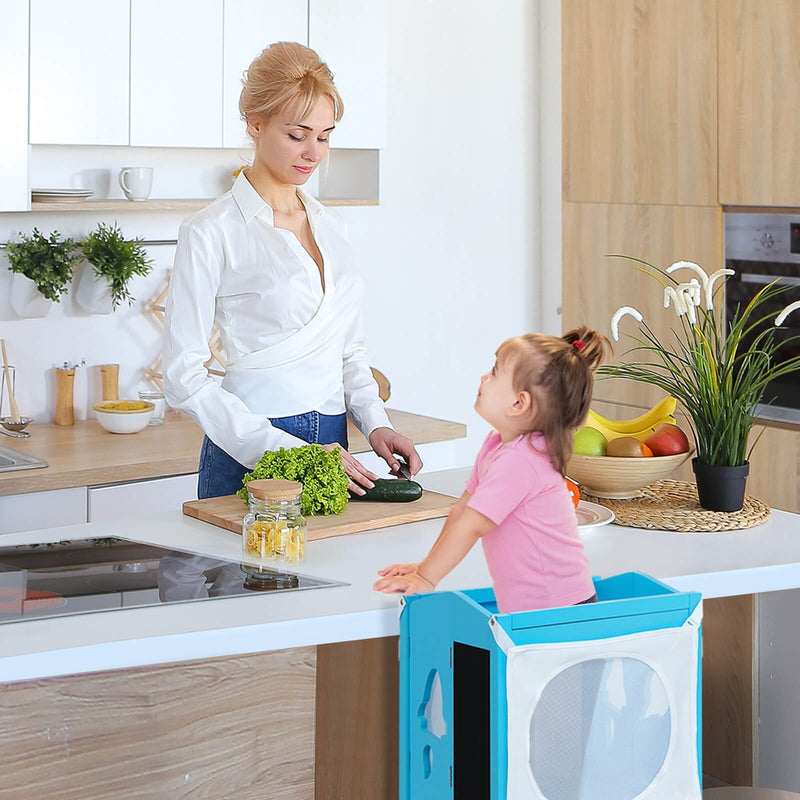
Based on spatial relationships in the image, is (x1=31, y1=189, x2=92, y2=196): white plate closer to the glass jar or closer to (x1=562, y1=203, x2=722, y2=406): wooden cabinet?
(x1=562, y1=203, x2=722, y2=406): wooden cabinet

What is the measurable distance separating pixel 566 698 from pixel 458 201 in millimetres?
3168

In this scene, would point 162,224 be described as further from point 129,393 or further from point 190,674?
point 190,674

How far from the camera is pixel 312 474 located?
6.98ft

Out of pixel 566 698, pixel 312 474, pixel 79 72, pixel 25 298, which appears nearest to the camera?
pixel 566 698

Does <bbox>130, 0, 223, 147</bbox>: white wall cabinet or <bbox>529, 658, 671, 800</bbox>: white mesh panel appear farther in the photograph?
<bbox>130, 0, 223, 147</bbox>: white wall cabinet

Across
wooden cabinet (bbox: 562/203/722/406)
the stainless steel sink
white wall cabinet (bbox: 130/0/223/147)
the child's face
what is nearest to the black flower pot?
the child's face

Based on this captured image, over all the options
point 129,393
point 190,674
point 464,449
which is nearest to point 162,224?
point 129,393

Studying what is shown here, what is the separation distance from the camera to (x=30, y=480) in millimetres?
3117

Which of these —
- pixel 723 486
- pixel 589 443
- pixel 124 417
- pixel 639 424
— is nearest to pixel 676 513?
pixel 723 486

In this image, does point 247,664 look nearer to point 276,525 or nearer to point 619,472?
point 276,525

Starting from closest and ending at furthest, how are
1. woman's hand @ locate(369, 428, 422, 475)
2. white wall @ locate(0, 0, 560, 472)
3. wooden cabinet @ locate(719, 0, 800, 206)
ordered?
1. woman's hand @ locate(369, 428, 422, 475)
2. wooden cabinet @ locate(719, 0, 800, 206)
3. white wall @ locate(0, 0, 560, 472)

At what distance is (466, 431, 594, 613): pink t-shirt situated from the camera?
5.54 feet

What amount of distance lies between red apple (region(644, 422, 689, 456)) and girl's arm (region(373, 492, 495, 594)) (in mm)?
627

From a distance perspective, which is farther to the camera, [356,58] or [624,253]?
[624,253]
